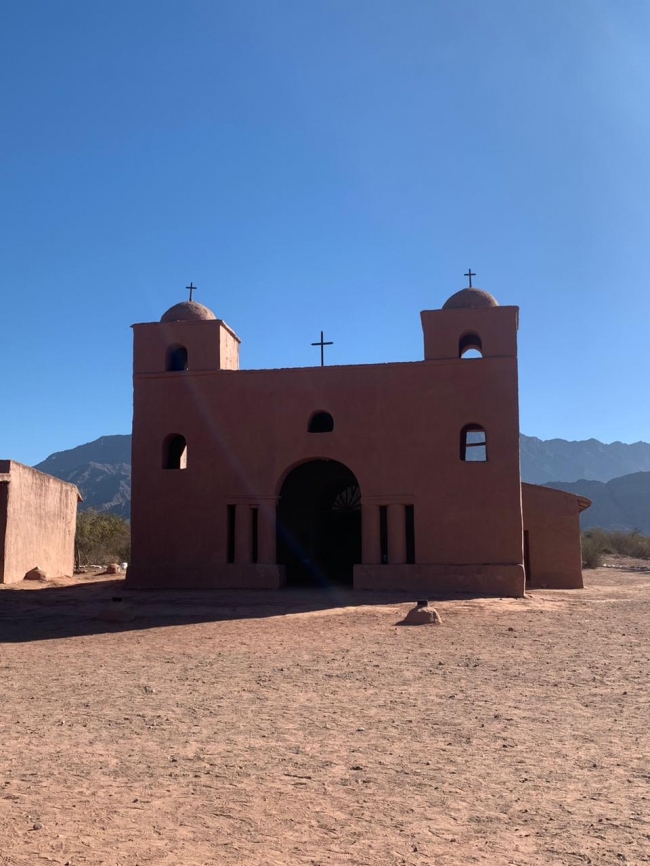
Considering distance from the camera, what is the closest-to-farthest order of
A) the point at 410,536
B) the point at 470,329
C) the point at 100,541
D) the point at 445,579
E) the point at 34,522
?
the point at 445,579
the point at 470,329
the point at 410,536
the point at 34,522
the point at 100,541

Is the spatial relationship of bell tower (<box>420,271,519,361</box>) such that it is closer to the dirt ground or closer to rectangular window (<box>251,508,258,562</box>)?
rectangular window (<box>251,508,258,562</box>)

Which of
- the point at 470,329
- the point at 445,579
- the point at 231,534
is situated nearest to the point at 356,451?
the point at 445,579

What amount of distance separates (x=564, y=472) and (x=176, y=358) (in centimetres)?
15555

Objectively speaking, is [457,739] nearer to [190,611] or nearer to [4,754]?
[4,754]

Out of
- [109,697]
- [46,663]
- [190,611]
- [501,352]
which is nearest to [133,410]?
[190,611]

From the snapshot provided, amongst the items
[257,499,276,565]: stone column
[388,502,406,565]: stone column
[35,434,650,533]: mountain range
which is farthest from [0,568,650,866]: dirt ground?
[35,434,650,533]: mountain range

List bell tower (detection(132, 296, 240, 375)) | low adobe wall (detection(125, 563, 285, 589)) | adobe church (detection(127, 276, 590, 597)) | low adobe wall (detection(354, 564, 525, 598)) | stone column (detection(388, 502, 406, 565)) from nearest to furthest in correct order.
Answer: low adobe wall (detection(354, 564, 525, 598)), adobe church (detection(127, 276, 590, 597)), stone column (detection(388, 502, 406, 565)), low adobe wall (detection(125, 563, 285, 589)), bell tower (detection(132, 296, 240, 375))

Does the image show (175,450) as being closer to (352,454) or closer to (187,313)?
(187,313)

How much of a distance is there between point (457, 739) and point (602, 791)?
4.59 ft

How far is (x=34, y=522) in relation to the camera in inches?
829

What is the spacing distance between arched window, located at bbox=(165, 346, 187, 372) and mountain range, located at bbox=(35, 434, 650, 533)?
197 ft

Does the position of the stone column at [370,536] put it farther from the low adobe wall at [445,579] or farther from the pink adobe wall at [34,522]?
the pink adobe wall at [34,522]

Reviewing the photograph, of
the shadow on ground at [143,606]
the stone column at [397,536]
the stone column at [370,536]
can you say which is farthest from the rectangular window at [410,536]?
the shadow on ground at [143,606]

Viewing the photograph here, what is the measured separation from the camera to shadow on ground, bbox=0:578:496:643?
12562 mm
